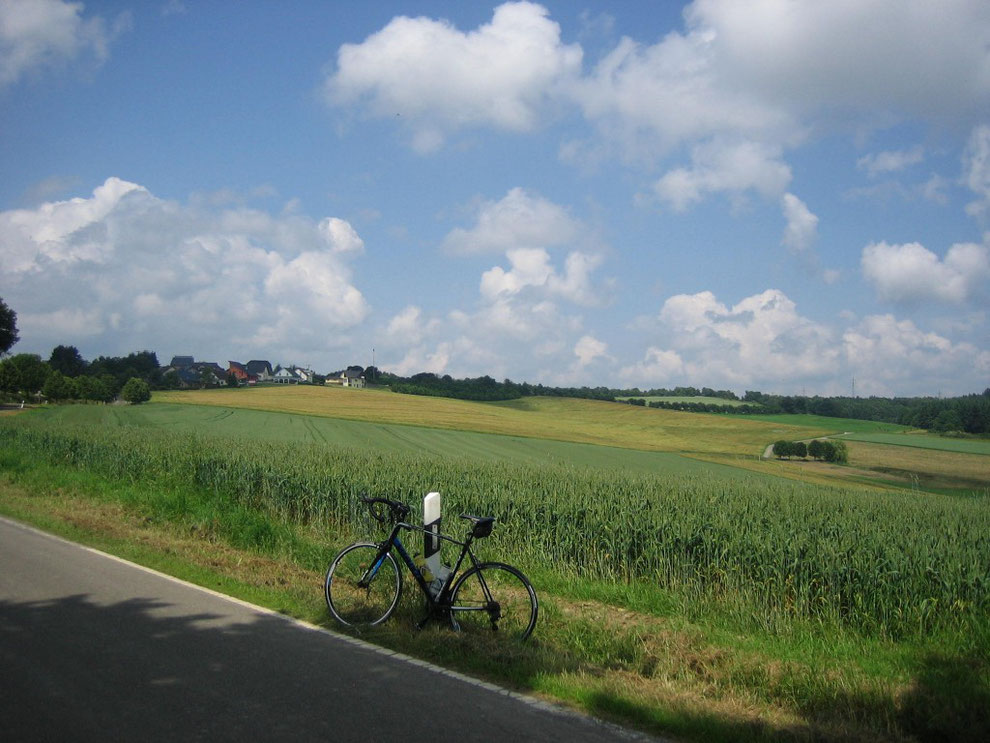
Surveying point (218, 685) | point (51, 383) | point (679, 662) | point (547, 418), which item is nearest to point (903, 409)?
point (547, 418)

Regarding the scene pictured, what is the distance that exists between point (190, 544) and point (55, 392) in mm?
81422

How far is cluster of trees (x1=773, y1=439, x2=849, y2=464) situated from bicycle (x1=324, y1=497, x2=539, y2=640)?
148 feet

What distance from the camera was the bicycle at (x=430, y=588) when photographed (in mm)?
7043

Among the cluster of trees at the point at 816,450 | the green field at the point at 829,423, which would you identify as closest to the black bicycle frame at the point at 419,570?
the cluster of trees at the point at 816,450

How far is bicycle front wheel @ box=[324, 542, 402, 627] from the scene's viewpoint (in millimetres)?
7309

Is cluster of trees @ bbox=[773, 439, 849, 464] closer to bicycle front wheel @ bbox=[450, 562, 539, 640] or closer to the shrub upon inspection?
bicycle front wheel @ bbox=[450, 562, 539, 640]

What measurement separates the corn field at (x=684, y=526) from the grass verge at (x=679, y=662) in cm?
73

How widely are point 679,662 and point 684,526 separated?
158 inches

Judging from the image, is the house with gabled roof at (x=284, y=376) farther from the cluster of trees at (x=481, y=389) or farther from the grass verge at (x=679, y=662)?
the grass verge at (x=679, y=662)

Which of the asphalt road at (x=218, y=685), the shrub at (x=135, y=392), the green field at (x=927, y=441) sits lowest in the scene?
the green field at (x=927, y=441)

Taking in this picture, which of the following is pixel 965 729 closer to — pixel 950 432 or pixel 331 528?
pixel 331 528

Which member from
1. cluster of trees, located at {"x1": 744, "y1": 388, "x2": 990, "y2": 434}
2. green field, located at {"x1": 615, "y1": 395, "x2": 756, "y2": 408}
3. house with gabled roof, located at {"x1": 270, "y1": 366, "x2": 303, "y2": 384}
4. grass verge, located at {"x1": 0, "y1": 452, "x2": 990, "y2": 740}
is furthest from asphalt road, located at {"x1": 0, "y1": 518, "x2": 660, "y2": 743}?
house with gabled roof, located at {"x1": 270, "y1": 366, "x2": 303, "y2": 384}

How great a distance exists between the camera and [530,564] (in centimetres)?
1105

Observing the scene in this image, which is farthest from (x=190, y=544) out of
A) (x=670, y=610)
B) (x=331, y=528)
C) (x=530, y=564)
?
(x=670, y=610)
